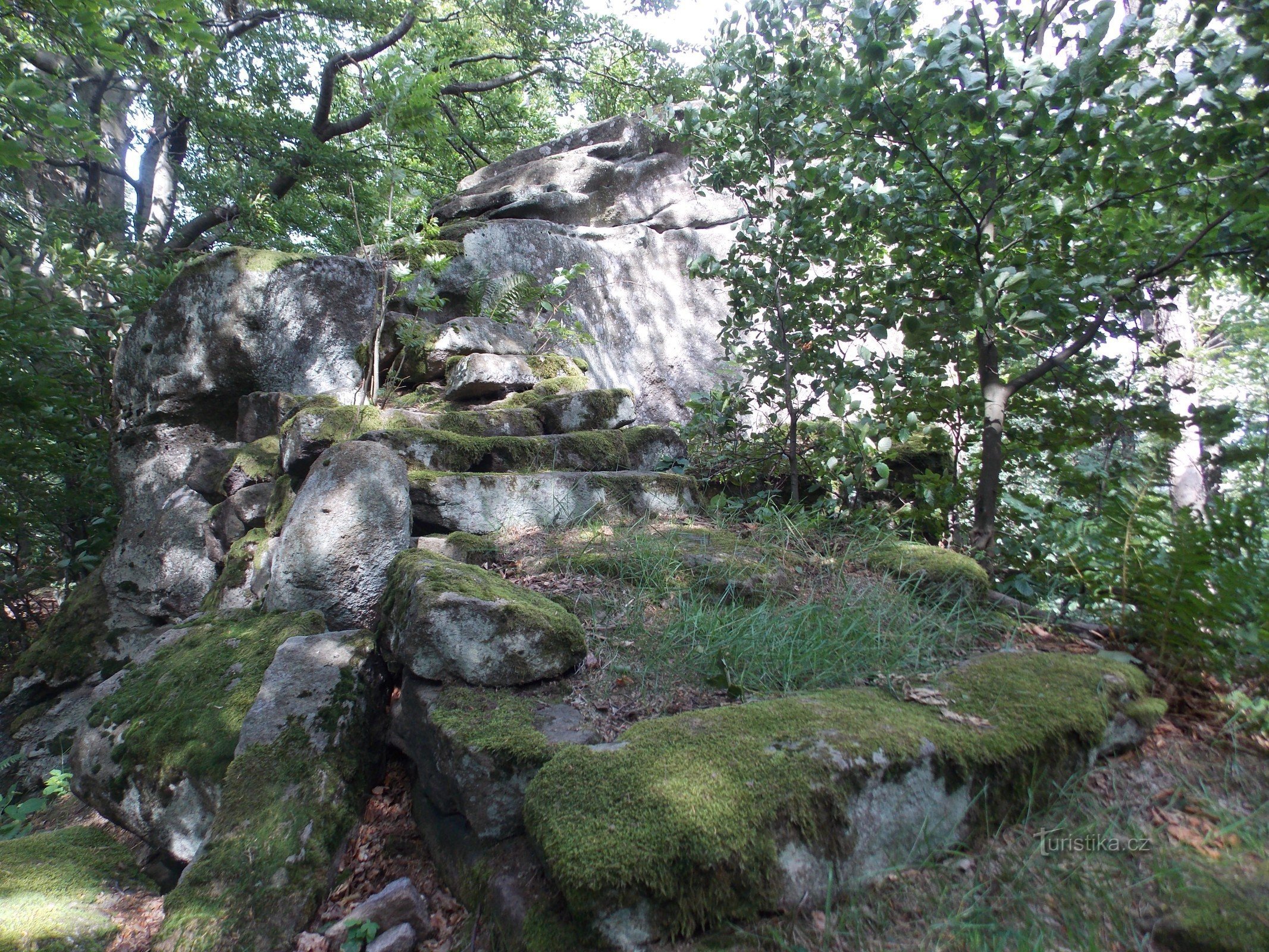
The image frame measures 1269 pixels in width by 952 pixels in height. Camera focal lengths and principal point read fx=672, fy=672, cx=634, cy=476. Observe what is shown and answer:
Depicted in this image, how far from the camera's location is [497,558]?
3.91 m

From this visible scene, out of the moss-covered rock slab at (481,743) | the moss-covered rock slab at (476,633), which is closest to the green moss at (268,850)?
the moss-covered rock slab at (481,743)

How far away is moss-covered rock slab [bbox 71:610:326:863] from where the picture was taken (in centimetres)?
272

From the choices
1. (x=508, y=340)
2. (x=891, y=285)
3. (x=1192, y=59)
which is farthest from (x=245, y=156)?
(x=1192, y=59)

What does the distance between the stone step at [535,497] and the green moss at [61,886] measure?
210 centimetres

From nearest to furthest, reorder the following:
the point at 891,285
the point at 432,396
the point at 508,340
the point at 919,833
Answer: the point at 919,833
the point at 891,285
the point at 432,396
the point at 508,340

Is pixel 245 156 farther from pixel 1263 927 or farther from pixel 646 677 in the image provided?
pixel 1263 927

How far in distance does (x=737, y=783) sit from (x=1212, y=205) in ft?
11.1

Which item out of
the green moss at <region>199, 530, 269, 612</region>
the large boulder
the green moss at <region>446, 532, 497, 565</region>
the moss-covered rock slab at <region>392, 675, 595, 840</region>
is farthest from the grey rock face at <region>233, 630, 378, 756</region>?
the large boulder

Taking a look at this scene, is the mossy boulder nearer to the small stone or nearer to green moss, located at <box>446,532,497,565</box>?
green moss, located at <box>446,532,497,565</box>

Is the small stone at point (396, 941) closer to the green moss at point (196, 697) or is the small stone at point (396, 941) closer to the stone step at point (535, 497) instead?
the green moss at point (196, 697)

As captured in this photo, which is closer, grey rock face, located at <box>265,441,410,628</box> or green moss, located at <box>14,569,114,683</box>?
grey rock face, located at <box>265,441,410,628</box>

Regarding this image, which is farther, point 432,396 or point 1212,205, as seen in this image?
point 432,396

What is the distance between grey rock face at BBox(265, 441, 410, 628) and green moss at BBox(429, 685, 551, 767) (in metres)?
1.23

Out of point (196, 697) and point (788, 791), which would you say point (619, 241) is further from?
point (788, 791)
